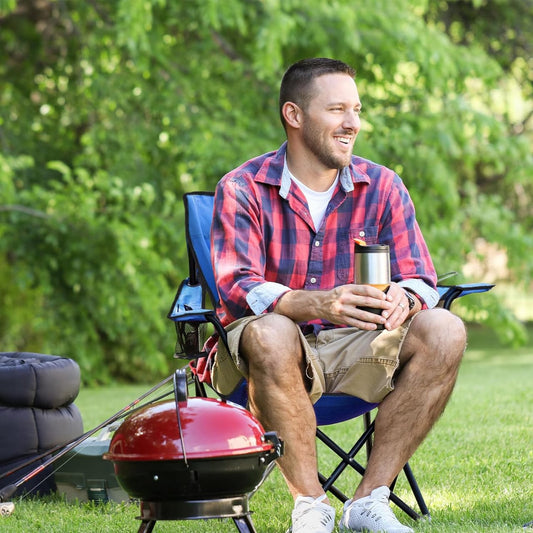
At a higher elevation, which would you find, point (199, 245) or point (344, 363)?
point (199, 245)

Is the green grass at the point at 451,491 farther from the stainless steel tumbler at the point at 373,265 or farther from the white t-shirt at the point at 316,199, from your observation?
the white t-shirt at the point at 316,199

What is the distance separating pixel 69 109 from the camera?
10.1 meters

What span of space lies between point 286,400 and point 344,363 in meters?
0.28

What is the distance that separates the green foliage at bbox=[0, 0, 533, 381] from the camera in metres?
8.08

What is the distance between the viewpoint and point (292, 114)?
3129 mm

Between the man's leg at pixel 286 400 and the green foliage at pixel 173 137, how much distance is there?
5.24m

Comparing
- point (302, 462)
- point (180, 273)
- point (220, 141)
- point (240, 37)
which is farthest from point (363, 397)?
point (240, 37)

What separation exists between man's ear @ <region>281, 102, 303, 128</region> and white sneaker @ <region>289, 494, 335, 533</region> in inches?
44.8

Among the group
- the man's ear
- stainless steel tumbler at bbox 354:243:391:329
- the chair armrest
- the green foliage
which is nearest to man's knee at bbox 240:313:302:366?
stainless steel tumbler at bbox 354:243:391:329

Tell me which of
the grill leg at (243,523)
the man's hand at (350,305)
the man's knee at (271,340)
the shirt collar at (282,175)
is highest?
the shirt collar at (282,175)

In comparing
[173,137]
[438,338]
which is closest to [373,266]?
[438,338]

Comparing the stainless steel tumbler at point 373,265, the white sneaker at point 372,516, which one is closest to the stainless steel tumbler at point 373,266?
the stainless steel tumbler at point 373,265

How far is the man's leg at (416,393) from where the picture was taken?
269 cm

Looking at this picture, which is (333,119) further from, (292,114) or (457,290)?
(457,290)
